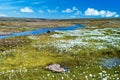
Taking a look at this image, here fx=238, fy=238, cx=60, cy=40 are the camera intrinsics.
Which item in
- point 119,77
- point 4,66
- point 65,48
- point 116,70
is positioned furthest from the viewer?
point 65,48

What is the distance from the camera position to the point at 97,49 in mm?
33062

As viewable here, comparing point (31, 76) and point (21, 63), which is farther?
point (21, 63)

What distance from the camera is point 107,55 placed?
101 feet

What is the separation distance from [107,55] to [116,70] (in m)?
9.54

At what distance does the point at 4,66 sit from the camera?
24.5 meters

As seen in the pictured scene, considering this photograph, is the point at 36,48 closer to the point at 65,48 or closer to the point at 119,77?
the point at 65,48

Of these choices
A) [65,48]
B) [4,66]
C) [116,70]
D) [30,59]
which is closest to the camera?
[116,70]

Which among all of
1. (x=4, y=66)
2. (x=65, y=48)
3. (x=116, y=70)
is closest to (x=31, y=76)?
(x=4, y=66)

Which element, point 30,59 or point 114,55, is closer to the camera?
point 30,59

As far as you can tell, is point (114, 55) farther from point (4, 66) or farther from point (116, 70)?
point (4, 66)

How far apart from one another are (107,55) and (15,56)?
11732 mm

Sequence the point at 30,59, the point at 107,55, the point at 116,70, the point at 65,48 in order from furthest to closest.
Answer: the point at 65,48 → the point at 107,55 → the point at 30,59 → the point at 116,70

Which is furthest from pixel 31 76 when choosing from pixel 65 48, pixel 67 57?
pixel 65 48

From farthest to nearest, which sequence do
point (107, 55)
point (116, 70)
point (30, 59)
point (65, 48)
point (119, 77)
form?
point (65, 48) → point (107, 55) → point (30, 59) → point (116, 70) → point (119, 77)
